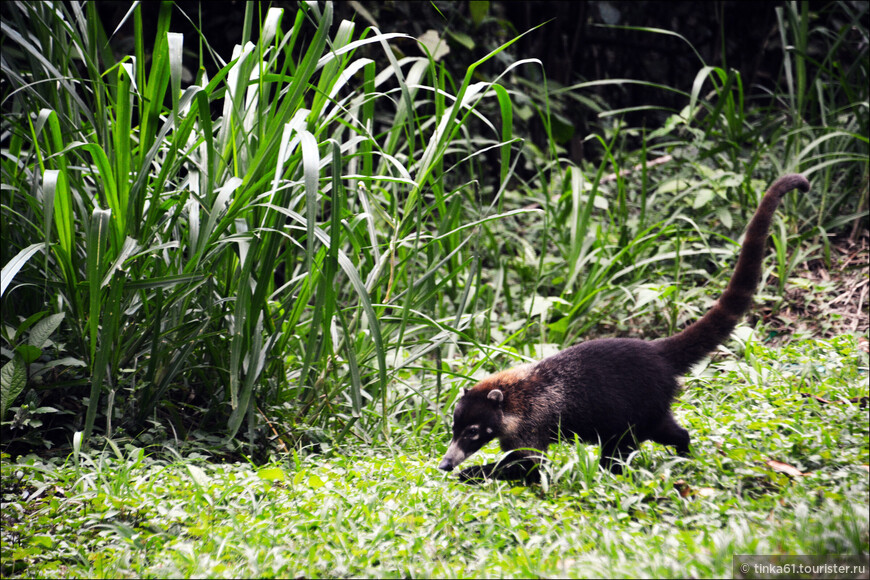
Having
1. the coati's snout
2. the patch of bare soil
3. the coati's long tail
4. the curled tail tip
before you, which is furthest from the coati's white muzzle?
the patch of bare soil

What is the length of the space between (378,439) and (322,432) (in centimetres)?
27

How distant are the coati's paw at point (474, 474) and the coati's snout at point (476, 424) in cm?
6

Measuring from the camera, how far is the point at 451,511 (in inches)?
96.3

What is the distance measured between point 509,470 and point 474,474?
5.8 inches

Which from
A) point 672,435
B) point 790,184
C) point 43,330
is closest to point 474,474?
point 672,435

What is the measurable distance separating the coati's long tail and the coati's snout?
28.9 inches

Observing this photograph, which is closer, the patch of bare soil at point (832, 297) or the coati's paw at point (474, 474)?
the coati's paw at point (474, 474)

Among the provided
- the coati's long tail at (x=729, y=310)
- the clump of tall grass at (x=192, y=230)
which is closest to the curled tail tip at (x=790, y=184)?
the coati's long tail at (x=729, y=310)

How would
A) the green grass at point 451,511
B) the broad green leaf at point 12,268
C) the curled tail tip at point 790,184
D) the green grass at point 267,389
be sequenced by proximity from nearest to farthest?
the green grass at point 451,511
the green grass at point 267,389
the broad green leaf at point 12,268
the curled tail tip at point 790,184

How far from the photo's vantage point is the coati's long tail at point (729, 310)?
283 cm

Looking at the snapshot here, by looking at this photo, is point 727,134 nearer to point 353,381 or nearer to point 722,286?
point 722,286

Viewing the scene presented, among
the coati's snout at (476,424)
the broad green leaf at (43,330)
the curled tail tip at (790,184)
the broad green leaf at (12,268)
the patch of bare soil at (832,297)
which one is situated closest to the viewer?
the broad green leaf at (12,268)

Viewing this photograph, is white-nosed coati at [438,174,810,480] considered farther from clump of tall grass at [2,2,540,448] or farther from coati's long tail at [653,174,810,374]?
clump of tall grass at [2,2,540,448]

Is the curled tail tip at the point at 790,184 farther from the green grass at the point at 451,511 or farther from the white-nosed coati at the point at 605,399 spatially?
the green grass at the point at 451,511
